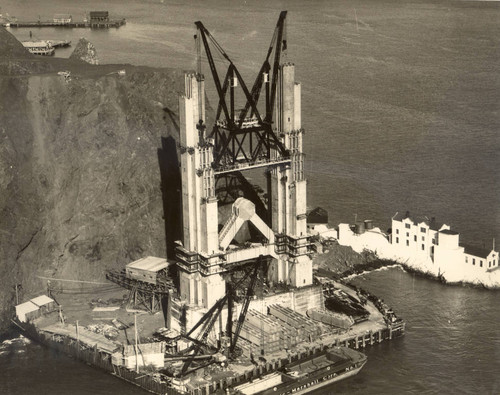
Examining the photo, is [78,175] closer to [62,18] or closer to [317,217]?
[317,217]

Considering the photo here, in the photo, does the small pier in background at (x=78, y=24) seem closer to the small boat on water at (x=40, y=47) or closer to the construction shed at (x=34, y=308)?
the small boat on water at (x=40, y=47)

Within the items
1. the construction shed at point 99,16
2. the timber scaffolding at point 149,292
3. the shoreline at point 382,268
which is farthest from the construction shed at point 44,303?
the construction shed at point 99,16

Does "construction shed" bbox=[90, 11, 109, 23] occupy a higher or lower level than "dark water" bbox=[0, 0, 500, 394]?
higher

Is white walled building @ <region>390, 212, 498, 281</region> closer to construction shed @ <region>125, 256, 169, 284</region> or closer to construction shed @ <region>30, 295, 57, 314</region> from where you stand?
construction shed @ <region>125, 256, 169, 284</region>

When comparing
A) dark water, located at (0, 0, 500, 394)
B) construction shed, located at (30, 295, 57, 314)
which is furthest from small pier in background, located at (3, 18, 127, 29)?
construction shed, located at (30, 295, 57, 314)

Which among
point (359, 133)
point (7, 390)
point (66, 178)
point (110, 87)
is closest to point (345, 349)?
point (7, 390)

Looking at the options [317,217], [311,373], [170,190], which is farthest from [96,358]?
[317,217]
